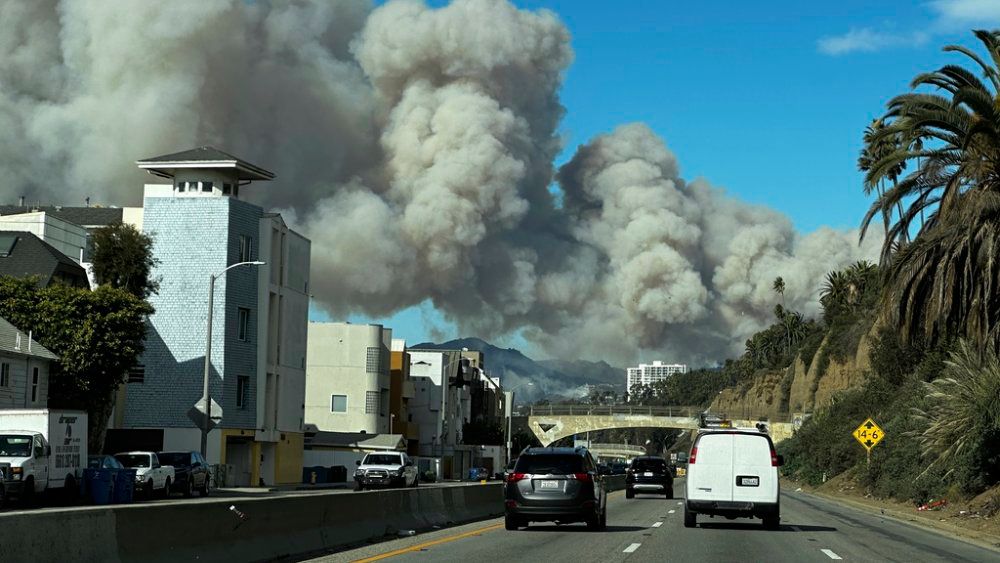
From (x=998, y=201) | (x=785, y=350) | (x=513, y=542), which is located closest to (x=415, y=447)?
(x=785, y=350)

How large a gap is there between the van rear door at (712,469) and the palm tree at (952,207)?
38.9 ft

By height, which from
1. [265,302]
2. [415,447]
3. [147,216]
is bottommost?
[415,447]

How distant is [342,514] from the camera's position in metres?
20.6

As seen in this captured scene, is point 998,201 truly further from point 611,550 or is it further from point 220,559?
point 220,559

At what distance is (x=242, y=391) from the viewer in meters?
69.4

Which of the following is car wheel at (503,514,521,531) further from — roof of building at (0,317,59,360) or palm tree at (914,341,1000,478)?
roof of building at (0,317,59,360)

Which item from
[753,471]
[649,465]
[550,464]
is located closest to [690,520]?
[753,471]

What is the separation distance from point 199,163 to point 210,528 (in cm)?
6198

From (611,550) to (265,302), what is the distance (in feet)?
178

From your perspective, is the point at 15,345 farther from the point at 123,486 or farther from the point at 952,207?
the point at 952,207

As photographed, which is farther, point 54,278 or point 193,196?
point 193,196

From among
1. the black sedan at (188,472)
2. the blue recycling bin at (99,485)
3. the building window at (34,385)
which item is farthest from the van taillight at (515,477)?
the building window at (34,385)

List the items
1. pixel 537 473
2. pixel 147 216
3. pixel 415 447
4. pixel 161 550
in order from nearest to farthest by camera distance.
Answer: pixel 161 550, pixel 537 473, pixel 147 216, pixel 415 447

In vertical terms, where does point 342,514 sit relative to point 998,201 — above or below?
below
